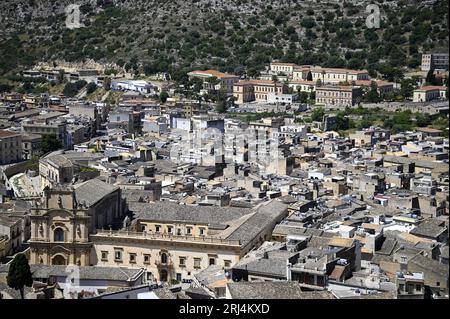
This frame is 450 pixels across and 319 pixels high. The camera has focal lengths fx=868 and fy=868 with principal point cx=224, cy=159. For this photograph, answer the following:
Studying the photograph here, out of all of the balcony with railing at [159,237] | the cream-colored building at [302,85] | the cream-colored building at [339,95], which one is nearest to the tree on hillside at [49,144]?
the balcony with railing at [159,237]

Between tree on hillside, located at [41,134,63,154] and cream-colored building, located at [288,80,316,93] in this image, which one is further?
cream-colored building, located at [288,80,316,93]

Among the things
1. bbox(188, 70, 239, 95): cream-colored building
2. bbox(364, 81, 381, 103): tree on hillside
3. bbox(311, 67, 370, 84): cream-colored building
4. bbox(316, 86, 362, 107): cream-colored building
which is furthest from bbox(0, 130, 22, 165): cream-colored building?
bbox(311, 67, 370, 84): cream-colored building

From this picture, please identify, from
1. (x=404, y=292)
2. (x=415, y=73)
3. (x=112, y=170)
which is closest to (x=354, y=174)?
(x=112, y=170)

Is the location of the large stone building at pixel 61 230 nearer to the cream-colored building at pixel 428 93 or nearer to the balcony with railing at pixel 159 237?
the balcony with railing at pixel 159 237

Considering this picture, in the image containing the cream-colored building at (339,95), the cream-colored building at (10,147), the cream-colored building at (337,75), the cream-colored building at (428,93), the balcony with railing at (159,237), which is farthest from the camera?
the cream-colored building at (337,75)

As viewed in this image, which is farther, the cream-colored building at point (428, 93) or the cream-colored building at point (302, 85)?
the cream-colored building at point (302, 85)

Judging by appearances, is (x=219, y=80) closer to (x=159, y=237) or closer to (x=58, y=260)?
(x=159, y=237)

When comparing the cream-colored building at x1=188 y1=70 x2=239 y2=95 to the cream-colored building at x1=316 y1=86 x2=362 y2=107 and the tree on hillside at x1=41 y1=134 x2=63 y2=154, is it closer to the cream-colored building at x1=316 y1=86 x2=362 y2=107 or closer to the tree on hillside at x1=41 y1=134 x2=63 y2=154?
the cream-colored building at x1=316 y1=86 x2=362 y2=107
